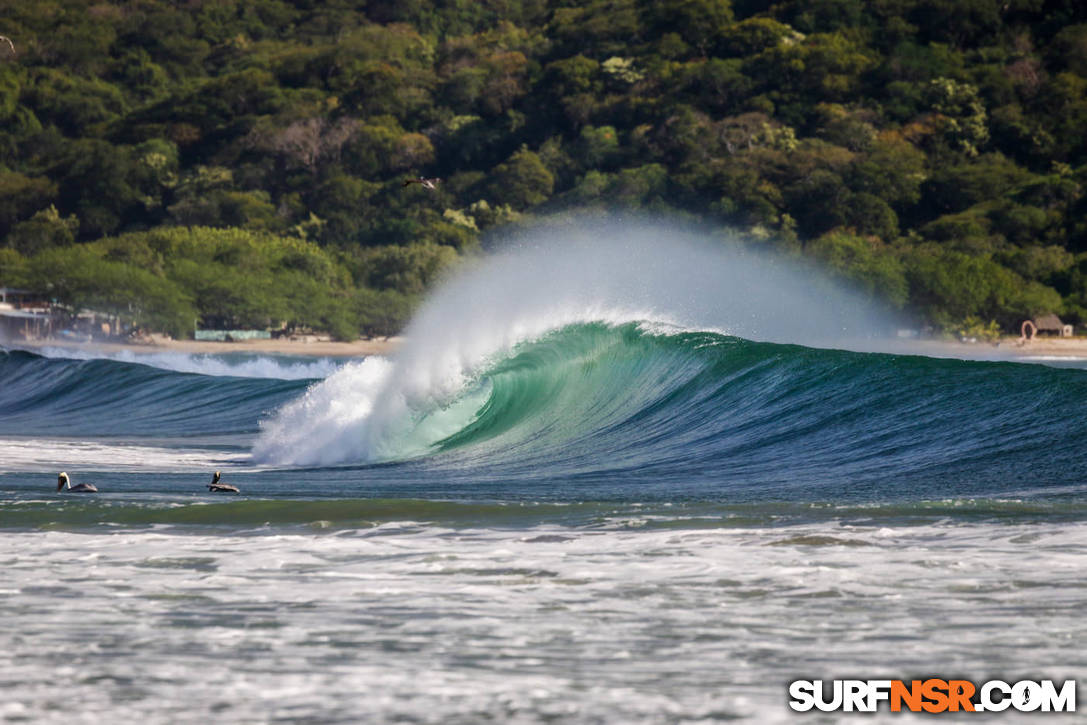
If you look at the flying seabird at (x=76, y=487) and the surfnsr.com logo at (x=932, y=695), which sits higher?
the flying seabird at (x=76, y=487)

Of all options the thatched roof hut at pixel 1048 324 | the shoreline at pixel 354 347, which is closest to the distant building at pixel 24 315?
the shoreline at pixel 354 347

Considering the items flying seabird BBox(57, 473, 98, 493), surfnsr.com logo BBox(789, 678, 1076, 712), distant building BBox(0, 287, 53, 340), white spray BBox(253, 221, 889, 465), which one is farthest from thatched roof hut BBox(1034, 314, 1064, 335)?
surfnsr.com logo BBox(789, 678, 1076, 712)

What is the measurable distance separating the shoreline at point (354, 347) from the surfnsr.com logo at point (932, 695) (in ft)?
264

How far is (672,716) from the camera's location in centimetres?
Answer: 614

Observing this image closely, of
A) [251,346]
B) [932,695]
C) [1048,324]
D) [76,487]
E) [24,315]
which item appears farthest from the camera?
[24,315]

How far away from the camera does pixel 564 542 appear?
10102 millimetres

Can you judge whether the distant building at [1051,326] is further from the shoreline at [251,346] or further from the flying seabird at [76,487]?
the flying seabird at [76,487]

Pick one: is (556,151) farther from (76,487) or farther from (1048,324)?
(76,487)

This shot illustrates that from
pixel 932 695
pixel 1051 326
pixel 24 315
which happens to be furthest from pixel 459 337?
pixel 24 315

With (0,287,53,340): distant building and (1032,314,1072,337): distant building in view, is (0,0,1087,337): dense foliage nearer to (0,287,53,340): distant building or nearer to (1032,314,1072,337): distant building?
(1032,314,1072,337): distant building

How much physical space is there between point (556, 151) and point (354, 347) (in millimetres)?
33725

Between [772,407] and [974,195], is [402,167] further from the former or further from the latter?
[772,407]

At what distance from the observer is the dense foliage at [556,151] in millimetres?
112812

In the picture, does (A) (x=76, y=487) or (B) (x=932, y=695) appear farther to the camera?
(A) (x=76, y=487)
